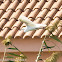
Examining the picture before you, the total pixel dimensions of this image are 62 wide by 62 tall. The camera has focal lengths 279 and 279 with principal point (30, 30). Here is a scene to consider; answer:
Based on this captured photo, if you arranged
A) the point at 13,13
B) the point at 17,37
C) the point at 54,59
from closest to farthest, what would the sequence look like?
the point at 54,59 → the point at 17,37 → the point at 13,13

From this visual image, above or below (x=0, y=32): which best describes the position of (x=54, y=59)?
below

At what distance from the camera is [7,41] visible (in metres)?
1.66

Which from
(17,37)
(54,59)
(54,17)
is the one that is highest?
(54,17)

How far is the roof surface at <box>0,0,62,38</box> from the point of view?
511 centimetres

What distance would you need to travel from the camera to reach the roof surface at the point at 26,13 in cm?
511

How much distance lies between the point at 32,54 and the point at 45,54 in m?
0.25

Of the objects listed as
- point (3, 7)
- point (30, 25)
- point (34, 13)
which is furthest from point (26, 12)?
point (30, 25)

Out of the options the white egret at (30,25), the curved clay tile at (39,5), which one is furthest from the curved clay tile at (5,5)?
the white egret at (30,25)

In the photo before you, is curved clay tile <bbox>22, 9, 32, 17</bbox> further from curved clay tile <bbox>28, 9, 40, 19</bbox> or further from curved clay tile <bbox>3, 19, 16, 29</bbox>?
curved clay tile <bbox>3, 19, 16, 29</bbox>

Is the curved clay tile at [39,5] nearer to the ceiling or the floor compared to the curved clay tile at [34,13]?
nearer to the ceiling

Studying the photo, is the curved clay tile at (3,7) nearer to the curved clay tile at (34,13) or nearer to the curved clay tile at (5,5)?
the curved clay tile at (5,5)

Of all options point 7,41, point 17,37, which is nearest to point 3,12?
point 17,37

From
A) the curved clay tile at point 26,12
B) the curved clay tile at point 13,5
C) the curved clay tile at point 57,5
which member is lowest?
the curved clay tile at point 26,12

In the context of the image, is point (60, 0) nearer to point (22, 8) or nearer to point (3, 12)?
point (22, 8)
